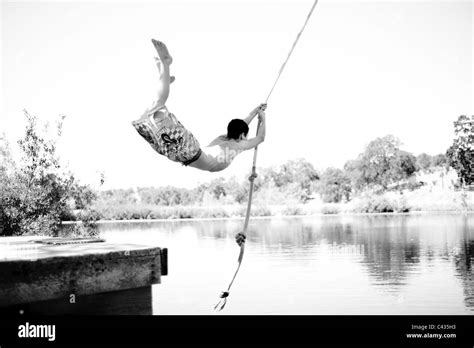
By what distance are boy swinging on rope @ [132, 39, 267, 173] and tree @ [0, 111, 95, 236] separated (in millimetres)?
7461

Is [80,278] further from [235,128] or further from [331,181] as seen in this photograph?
[331,181]

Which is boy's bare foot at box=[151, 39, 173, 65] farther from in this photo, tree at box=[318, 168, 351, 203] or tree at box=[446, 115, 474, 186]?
tree at box=[318, 168, 351, 203]

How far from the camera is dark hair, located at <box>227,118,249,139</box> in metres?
4.36

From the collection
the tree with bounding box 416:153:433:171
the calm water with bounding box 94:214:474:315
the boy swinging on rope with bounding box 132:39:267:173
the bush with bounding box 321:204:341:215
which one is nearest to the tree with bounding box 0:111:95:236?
the calm water with bounding box 94:214:474:315

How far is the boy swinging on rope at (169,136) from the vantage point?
156 inches

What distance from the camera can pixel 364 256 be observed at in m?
13.7

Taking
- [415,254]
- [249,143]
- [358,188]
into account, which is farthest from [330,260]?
[358,188]

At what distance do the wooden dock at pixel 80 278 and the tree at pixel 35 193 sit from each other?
7.61m

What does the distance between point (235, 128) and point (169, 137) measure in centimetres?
60

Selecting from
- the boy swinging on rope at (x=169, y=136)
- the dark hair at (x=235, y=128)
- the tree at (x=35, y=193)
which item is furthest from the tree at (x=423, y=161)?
the boy swinging on rope at (x=169, y=136)

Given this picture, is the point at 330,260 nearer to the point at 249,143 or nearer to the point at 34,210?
the point at 34,210

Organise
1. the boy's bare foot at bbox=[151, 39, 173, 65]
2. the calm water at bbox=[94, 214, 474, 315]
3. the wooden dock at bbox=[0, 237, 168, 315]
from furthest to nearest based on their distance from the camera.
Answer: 1. the calm water at bbox=[94, 214, 474, 315]
2. the boy's bare foot at bbox=[151, 39, 173, 65]
3. the wooden dock at bbox=[0, 237, 168, 315]

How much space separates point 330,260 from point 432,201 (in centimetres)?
2082

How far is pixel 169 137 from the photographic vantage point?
400 cm
